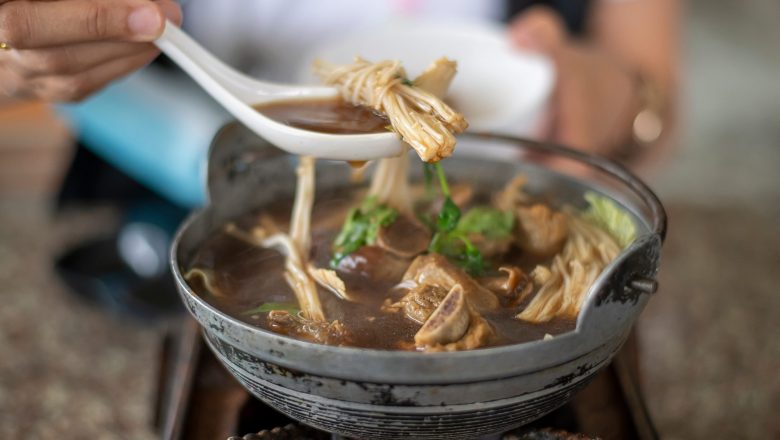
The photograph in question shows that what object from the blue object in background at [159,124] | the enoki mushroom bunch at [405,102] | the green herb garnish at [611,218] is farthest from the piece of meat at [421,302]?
the blue object in background at [159,124]

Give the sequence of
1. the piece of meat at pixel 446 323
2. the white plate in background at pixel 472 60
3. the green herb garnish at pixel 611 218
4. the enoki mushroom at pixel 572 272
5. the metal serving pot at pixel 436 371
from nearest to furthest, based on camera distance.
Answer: the metal serving pot at pixel 436 371
the piece of meat at pixel 446 323
the enoki mushroom at pixel 572 272
the green herb garnish at pixel 611 218
the white plate in background at pixel 472 60

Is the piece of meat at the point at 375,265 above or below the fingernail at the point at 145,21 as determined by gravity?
below

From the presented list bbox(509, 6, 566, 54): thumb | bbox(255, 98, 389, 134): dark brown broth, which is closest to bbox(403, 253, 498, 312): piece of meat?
bbox(255, 98, 389, 134): dark brown broth

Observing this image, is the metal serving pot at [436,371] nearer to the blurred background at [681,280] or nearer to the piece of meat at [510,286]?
the piece of meat at [510,286]

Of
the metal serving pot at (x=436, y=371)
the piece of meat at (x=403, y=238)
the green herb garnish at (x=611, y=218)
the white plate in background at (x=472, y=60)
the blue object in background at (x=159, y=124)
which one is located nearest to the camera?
the metal serving pot at (x=436, y=371)

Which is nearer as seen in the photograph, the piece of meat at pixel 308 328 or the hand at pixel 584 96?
the piece of meat at pixel 308 328

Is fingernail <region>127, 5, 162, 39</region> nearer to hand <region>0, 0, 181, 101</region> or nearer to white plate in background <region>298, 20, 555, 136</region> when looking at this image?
hand <region>0, 0, 181, 101</region>

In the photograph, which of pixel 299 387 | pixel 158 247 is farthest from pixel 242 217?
pixel 158 247
